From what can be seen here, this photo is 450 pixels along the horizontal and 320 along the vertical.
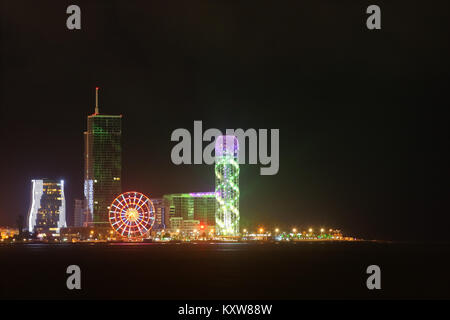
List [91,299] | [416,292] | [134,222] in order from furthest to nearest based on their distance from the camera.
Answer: [134,222]
[416,292]
[91,299]

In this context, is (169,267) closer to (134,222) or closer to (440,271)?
(440,271)

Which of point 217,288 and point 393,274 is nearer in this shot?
point 217,288

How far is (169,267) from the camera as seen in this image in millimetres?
85000

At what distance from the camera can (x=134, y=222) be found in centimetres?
16438

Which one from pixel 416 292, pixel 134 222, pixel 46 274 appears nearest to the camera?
pixel 416 292
